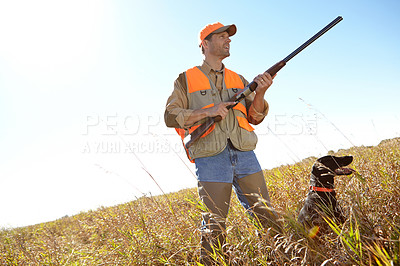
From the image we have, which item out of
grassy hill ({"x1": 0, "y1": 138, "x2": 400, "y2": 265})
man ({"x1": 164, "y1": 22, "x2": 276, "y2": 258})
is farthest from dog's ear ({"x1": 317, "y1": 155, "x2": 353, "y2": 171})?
man ({"x1": 164, "y1": 22, "x2": 276, "y2": 258})

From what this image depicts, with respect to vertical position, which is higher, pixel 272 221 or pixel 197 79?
pixel 197 79

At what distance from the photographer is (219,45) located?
120 inches

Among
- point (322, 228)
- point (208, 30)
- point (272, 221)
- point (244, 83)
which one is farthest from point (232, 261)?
point (208, 30)

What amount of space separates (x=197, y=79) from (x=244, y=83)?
0.76 m

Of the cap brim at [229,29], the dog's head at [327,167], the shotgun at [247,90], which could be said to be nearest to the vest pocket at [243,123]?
the shotgun at [247,90]

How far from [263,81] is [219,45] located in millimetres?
A: 680

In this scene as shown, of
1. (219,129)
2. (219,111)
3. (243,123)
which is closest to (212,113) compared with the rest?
(219,111)

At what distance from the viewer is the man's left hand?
3.01 m

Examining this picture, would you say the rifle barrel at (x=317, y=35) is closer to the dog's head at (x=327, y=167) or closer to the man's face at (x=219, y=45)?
the man's face at (x=219, y=45)

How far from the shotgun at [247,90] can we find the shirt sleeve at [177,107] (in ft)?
0.60

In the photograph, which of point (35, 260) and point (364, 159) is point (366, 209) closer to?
point (364, 159)

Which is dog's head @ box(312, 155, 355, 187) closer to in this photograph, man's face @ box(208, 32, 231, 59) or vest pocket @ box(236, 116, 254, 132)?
vest pocket @ box(236, 116, 254, 132)

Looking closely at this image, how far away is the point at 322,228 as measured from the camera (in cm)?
238

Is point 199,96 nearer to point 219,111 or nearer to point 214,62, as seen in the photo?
point 219,111
